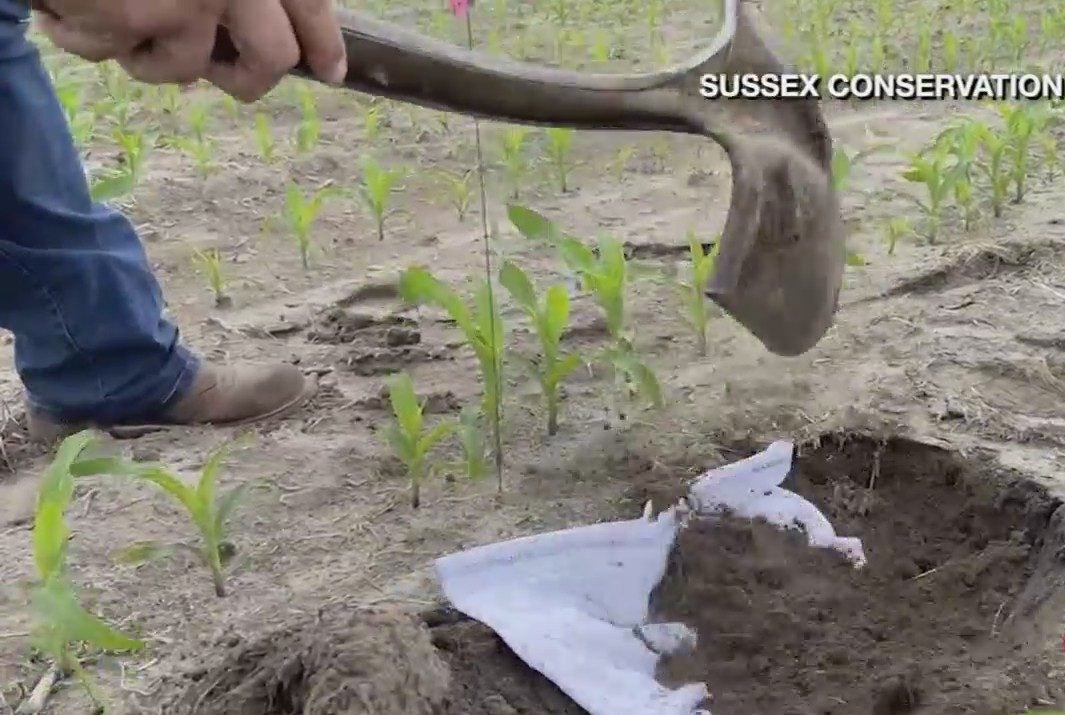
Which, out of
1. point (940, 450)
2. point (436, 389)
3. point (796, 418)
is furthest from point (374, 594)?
point (940, 450)

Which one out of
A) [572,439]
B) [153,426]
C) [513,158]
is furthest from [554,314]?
[513,158]

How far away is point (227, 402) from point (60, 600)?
3.26ft

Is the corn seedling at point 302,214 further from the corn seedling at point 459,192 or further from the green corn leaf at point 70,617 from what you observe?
the green corn leaf at point 70,617

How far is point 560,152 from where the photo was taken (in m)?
3.73

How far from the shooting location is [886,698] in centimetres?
158

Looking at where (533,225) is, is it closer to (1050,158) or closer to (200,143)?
(200,143)

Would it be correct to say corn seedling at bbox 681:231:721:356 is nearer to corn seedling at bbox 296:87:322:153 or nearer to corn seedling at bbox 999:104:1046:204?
corn seedling at bbox 999:104:1046:204

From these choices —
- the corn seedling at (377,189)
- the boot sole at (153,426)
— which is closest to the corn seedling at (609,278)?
the boot sole at (153,426)

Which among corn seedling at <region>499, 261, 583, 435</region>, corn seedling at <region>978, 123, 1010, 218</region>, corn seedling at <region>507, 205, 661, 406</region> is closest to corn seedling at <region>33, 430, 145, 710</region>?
corn seedling at <region>499, 261, 583, 435</region>

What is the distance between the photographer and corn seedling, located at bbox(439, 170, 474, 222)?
11.6ft

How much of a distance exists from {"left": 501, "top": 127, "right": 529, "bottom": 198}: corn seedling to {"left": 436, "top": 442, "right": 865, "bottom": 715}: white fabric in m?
1.79

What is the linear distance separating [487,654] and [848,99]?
3.69 meters

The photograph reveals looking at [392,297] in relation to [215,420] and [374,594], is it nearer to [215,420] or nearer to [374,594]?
[215,420]

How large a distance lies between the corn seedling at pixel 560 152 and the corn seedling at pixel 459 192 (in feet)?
0.98
